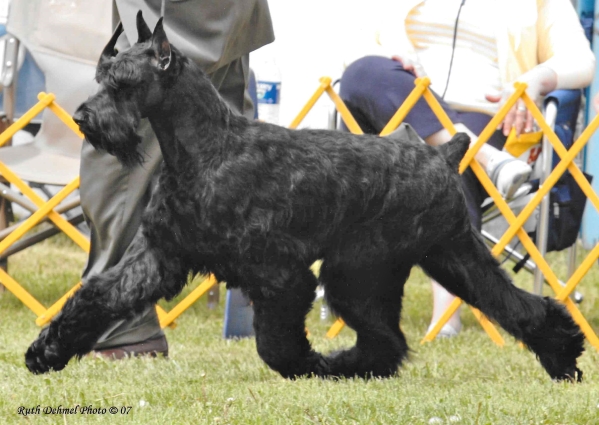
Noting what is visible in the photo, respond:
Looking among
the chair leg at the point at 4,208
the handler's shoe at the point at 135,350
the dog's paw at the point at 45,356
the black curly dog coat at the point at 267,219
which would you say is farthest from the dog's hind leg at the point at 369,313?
the chair leg at the point at 4,208

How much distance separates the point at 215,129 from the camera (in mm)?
2939

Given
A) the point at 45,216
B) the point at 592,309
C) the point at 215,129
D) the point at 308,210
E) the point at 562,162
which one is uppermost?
the point at 215,129

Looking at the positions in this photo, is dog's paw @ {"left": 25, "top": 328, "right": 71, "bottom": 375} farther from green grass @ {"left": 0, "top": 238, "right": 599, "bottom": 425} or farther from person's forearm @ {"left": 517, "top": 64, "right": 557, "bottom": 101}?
person's forearm @ {"left": 517, "top": 64, "right": 557, "bottom": 101}

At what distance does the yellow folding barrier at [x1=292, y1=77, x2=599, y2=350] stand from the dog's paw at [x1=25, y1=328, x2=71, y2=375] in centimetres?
173

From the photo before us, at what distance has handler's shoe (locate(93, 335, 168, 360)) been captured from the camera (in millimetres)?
3653

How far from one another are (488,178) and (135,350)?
5.72ft

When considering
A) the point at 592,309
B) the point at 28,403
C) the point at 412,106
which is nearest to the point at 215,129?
the point at 28,403

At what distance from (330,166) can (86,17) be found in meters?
2.60

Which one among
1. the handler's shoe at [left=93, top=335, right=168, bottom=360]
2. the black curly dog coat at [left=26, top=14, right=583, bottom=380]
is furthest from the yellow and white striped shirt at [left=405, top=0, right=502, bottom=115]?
the handler's shoe at [left=93, top=335, right=168, bottom=360]

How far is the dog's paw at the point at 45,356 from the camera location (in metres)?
3.00

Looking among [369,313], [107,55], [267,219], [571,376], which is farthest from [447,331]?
[107,55]

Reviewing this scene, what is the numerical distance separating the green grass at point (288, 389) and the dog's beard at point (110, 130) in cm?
67

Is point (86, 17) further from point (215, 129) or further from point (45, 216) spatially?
point (215, 129)

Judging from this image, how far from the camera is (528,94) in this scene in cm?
448
